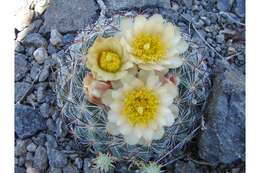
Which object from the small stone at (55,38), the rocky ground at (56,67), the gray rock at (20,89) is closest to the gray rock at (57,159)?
the rocky ground at (56,67)

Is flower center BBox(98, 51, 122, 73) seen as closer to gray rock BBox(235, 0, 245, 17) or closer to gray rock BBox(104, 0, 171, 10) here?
Answer: gray rock BBox(104, 0, 171, 10)

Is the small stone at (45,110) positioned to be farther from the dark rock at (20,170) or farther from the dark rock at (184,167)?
the dark rock at (184,167)

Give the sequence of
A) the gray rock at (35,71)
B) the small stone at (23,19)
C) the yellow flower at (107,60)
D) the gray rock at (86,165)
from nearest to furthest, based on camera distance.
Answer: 1. the yellow flower at (107,60)
2. the gray rock at (86,165)
3. the gray rock at (35,71)
4. the small stone at (23,19)

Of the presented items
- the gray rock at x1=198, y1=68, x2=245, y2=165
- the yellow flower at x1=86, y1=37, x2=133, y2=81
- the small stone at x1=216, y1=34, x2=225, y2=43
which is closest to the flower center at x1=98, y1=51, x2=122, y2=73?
the yellow flower at x1=86, y1=37, x2=133, y2=81

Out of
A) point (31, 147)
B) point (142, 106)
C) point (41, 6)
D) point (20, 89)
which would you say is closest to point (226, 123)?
point (142, 106)

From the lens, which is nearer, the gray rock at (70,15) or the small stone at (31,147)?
the small stone at (31,147)

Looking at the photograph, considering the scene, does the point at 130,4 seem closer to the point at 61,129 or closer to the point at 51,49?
the point at 51,49

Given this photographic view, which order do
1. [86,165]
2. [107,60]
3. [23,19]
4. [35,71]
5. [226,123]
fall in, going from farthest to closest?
[23,19] → [35,71] → [86,165] → [226,123] → [107,60]
